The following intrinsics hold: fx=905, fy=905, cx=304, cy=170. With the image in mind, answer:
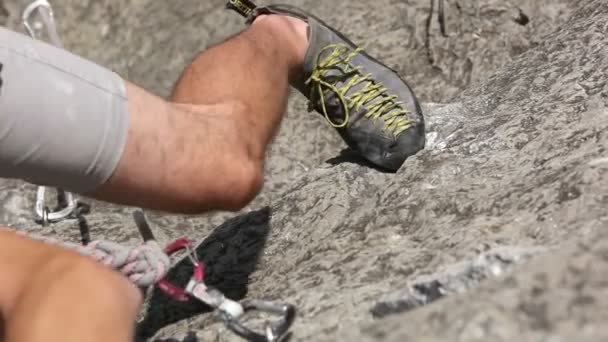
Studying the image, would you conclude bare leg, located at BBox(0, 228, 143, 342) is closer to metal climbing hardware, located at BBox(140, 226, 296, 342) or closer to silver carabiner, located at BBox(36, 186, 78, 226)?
metal climbing hardware, located at BBox(140, 226, 296, 342)

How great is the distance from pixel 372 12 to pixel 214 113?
175cm

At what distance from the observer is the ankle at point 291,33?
2760 millimetres

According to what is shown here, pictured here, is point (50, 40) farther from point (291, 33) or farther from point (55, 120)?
point (55, 120)

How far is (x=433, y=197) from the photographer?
2.40m

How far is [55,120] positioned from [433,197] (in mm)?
986

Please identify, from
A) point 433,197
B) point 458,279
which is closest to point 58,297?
point 458,279

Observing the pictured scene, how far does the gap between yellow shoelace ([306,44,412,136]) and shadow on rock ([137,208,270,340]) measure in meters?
0.42

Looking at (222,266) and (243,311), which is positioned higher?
(243,311)

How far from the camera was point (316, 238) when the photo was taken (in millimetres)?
2529

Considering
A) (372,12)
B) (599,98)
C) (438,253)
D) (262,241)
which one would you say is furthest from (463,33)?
(438,253)

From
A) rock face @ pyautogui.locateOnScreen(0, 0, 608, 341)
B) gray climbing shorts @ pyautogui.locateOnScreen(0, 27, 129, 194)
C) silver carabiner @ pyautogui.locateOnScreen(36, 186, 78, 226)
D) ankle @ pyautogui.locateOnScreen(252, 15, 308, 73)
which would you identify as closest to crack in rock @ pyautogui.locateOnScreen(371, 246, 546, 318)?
→ rock face @ pyautogui.locateOnScreen(0, 0, 608, 341)

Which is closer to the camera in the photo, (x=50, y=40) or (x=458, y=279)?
(x=458, y=279)

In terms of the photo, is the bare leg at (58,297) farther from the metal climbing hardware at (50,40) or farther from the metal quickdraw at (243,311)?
the metal climbing hardware at (50,40)

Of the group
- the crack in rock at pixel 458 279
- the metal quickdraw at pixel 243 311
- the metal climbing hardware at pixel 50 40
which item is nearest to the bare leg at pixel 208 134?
the metal quickdraw at pixel 243 311
